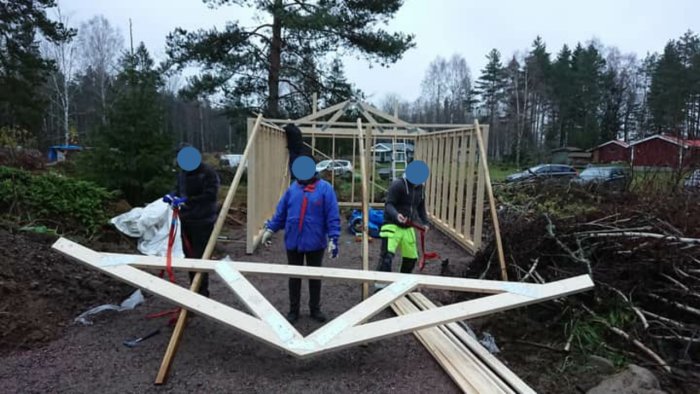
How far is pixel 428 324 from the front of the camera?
10.4 ft

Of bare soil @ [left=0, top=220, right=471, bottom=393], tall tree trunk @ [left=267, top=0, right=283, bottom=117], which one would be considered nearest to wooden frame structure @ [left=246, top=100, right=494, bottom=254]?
bare soil @ [left=0, top=220, right=471, bottom=393]

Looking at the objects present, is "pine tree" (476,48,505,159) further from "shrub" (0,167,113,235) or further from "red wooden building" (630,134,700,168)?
"shrub" (0,167,113,235)

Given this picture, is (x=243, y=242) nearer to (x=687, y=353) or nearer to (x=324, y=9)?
(x=687, y=353)

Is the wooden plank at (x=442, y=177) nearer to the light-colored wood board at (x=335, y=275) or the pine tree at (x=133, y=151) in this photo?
the light-colored wood board at (x=335, y=275)

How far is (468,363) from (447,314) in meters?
0.39

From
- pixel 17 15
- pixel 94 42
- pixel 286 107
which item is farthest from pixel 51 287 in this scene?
pixel 94 42

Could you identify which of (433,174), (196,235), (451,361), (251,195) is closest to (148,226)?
(251,195)

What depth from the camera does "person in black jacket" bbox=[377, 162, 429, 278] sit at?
4.72 m

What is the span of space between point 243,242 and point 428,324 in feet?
17.9

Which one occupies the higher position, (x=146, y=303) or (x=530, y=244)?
(x=530, y=244)

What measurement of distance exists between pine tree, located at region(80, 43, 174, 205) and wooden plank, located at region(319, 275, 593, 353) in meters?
6.68

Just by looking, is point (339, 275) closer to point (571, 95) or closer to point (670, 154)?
point (670, 154)

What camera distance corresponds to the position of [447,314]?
3.27 meters

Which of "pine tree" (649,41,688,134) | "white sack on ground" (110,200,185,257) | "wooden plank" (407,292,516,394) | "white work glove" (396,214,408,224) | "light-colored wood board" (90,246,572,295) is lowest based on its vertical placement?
"wooden plank" (407,292,516,394)
